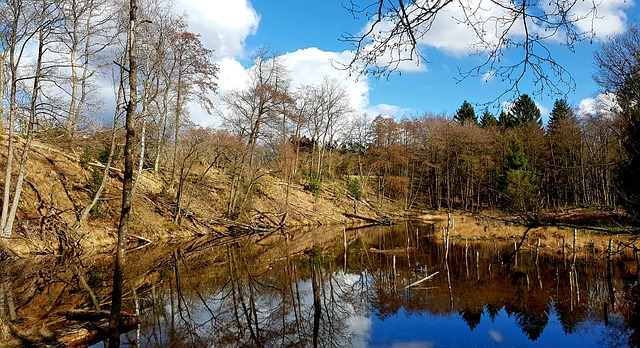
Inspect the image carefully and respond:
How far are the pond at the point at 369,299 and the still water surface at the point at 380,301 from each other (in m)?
0.04

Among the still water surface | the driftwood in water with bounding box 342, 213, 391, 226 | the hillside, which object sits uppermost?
the hillside

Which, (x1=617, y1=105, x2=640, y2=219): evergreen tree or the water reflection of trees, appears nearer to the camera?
(x1=617, y1=105, x2=640, y2=219): evergreen tree

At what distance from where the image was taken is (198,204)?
28.2m

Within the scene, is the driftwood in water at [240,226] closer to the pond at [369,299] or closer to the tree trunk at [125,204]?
the pond at [369,299]

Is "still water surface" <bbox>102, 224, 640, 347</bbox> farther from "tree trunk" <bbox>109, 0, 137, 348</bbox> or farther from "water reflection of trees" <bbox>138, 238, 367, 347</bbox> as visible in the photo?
"tree trunk" <bbox>109, 0, 137, 348</bbox>

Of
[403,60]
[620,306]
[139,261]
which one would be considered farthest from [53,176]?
[620,306]

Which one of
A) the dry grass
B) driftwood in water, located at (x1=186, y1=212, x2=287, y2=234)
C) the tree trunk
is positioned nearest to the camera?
the tree trunk

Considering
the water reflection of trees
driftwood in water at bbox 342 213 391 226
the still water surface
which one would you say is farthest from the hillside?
the water reflection of trees

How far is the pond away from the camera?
937 centimetres

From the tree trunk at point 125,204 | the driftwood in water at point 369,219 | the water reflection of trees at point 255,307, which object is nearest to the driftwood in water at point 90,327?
the water reflection of trees at point 255,307

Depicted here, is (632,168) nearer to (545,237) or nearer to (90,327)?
(90,327)

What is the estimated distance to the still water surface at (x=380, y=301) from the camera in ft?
30.7

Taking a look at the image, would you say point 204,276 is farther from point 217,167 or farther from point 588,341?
point 217,167

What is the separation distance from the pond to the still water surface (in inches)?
1.5
